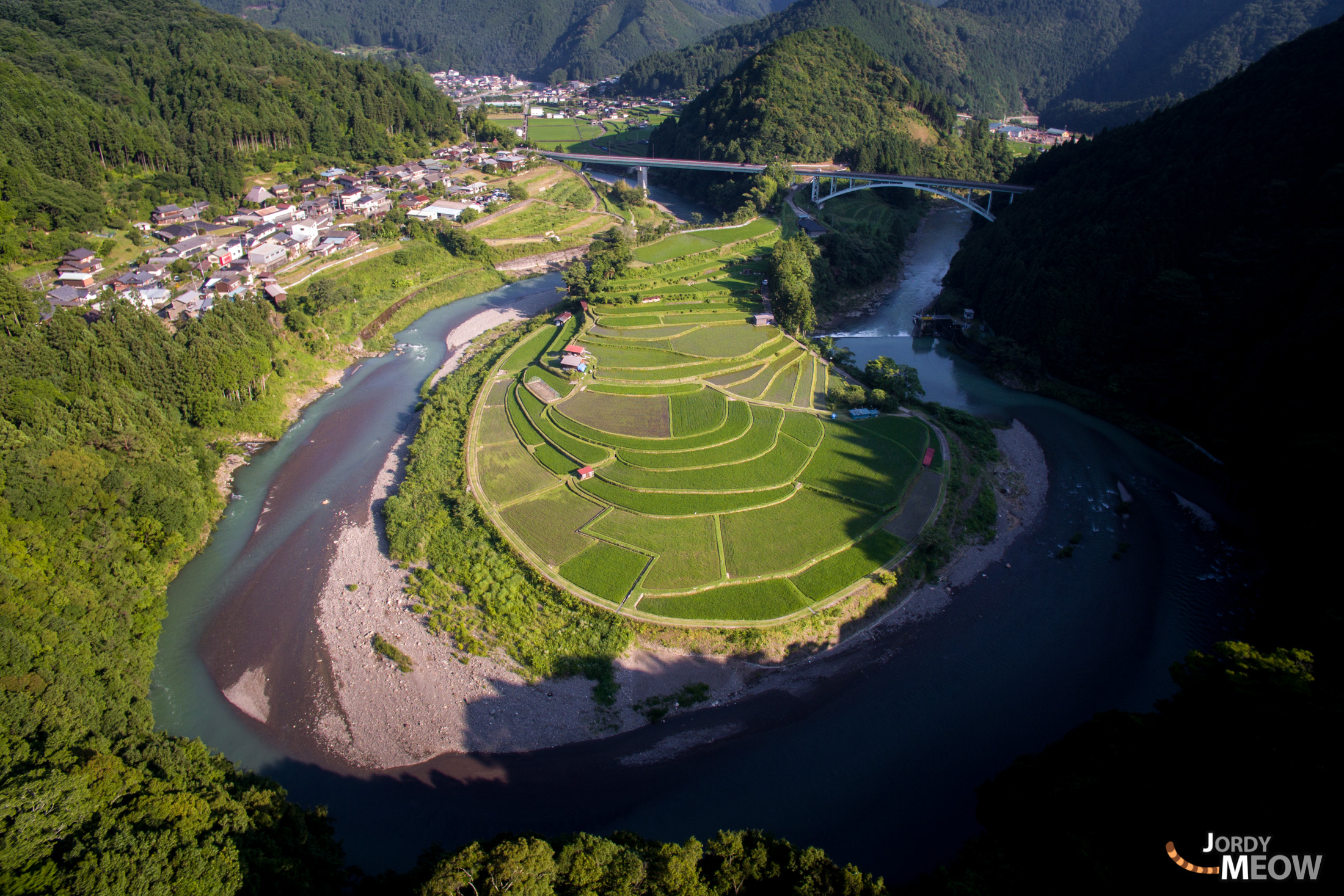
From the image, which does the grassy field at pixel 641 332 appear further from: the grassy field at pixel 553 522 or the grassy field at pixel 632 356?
the grassy field at pixel 553 522

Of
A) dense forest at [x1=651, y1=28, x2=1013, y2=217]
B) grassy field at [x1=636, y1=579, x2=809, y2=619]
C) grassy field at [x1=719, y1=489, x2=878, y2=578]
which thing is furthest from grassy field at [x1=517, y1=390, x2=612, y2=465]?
dense forest at [x1=651, y1=28, x2=1013, y2=217]

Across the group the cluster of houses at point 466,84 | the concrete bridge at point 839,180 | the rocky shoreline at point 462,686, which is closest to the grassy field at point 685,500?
the rocky shoreline at point 462,686

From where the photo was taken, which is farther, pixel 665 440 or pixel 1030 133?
pixel 1030 133

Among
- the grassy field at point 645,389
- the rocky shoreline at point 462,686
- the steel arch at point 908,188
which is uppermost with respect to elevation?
the steel arch at point 908,188

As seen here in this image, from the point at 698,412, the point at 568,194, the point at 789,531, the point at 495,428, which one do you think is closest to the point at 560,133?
the point at 568,194

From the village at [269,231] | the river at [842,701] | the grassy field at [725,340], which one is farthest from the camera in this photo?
the grassy field at [725,340]

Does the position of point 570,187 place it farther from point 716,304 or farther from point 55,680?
point 55,680

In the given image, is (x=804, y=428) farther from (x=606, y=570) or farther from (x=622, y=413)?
(x=606, y=570)
